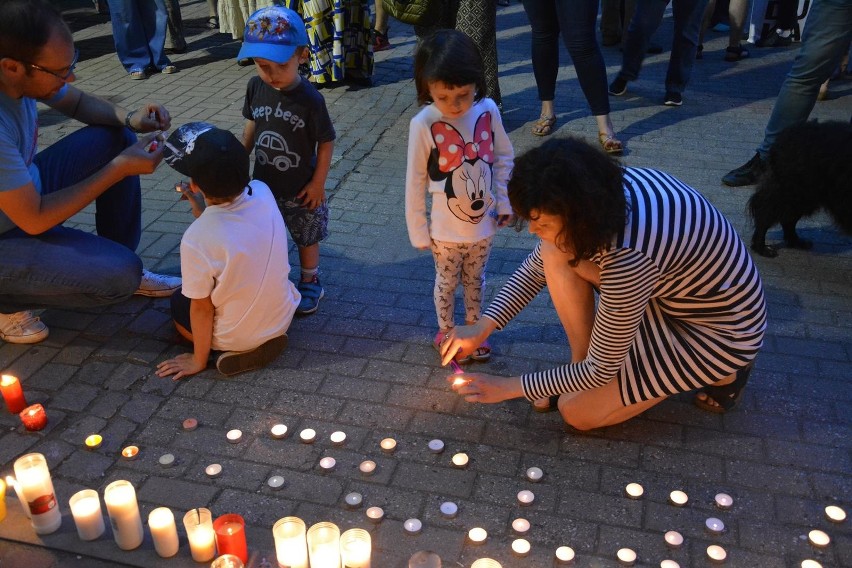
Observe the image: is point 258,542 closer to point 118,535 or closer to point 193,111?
point 118,535

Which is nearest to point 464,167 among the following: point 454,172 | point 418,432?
point 454,172

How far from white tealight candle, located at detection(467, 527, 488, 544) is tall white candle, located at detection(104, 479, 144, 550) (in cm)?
101

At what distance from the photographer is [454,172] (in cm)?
293

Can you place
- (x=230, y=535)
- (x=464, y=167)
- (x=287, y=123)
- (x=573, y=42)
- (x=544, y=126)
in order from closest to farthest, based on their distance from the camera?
(x=230, y=535) → (x=464, y=167) → (x=287, y=123) → (x=573, y=42) → (x=544, y=126)

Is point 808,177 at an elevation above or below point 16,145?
below

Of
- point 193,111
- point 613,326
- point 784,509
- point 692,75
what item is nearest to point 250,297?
point 613,326

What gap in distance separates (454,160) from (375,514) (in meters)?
1.33

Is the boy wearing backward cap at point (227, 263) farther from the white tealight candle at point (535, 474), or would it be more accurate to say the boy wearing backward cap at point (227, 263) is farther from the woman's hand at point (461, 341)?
the white tealight candle at point (535, 474)

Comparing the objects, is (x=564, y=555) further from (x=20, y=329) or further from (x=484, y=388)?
(x=20, y=329)

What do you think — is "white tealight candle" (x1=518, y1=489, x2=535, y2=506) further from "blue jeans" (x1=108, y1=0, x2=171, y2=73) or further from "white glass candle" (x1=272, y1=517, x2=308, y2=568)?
"blue jeans" (x1=108, y1=0, x2=171, y2=73)

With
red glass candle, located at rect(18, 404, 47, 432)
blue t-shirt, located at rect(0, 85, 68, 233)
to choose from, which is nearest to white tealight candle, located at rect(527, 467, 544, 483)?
red glass candle, located at rect(18, 404, 47, 432)

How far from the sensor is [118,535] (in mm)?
2299

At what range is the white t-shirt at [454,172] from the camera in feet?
9.57

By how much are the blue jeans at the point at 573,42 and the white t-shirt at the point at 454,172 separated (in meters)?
2.22
